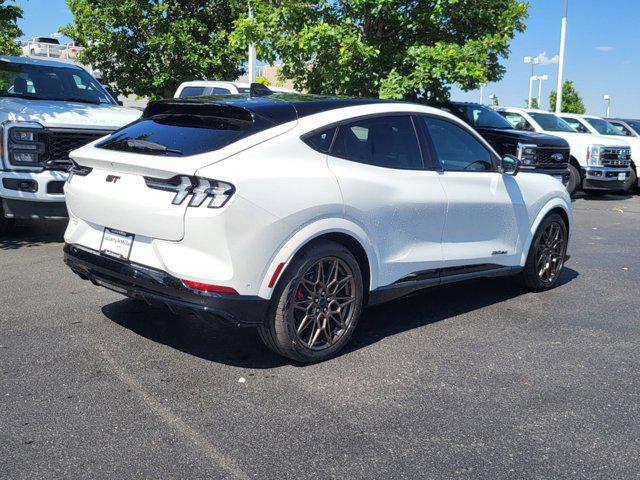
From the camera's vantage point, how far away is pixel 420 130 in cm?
538

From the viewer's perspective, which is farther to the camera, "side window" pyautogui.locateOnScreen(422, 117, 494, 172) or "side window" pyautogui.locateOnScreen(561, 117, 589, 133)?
"side window" pyautogui.locateOnScreen(561, 117, 589, 133)

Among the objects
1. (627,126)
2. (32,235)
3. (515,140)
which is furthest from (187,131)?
(627,126)

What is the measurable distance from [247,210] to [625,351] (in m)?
3.01

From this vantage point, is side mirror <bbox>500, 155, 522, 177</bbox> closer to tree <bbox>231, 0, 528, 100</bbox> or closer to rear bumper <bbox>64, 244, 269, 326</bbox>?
rear bumper <bbox>64, 244, 269, 326</bbox>

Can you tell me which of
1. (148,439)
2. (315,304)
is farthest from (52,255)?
(148,439)

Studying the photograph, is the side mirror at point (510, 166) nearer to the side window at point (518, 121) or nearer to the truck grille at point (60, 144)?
the truck grille at point (60, 144)

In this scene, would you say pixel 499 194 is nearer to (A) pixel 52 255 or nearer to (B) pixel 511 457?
(B) pixel 511 457

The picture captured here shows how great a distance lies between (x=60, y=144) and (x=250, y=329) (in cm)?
383

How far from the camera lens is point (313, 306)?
4.56 metres

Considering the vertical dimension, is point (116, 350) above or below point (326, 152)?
below

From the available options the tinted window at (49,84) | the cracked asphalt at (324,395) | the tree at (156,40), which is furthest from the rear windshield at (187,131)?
the tree at (156,40)

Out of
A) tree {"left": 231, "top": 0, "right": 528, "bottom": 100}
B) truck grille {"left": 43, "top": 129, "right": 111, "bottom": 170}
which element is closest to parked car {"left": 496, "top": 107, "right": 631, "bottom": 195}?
tree {"left": 231, "top": 0, "right": 528, "bottom": 100}

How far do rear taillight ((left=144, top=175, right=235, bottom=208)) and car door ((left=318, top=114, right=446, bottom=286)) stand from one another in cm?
85

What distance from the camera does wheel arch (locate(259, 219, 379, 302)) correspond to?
4219 mm
